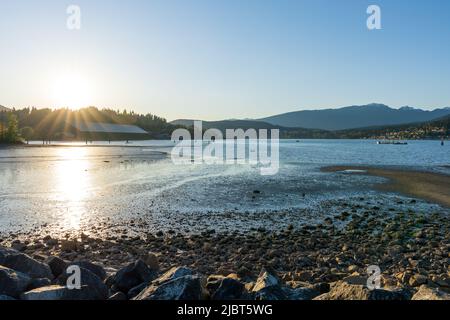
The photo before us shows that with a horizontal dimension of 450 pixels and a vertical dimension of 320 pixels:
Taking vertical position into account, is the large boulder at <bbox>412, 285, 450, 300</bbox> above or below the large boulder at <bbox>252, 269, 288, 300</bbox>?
above

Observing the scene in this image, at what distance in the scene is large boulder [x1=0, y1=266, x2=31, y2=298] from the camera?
7899 mm

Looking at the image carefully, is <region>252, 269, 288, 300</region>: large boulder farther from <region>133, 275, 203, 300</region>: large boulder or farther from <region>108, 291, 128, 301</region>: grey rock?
<region>108, 291, 128, 301</region>: grey rock

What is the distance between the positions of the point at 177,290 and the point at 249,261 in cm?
632

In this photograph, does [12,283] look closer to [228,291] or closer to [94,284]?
[94,284]

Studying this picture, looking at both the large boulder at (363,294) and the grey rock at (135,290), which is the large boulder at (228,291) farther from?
the grey rock at (135,290)

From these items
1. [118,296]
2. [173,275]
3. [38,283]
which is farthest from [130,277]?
[38,283]

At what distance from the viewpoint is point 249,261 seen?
Answer: 1331 centimetres

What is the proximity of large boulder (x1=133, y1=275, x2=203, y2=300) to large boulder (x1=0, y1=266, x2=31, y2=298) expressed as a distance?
2935mm

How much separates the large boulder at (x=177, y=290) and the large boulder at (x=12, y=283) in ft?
9.63

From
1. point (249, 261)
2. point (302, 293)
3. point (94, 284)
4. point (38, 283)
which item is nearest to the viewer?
point (302, 293)

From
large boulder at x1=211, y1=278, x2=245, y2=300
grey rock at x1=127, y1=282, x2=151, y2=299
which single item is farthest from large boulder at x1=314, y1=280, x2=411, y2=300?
grey rock at x1=127, y1=282, x2=151, y2=299

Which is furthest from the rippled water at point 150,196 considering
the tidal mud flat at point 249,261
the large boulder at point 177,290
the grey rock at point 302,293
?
the large boulder at point 177,290

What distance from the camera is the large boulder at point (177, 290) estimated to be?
730 centimetres

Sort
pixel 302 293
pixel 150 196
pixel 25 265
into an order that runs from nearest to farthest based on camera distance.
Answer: pixel 302 293 → pixel 25 265 → pixel 150 196
